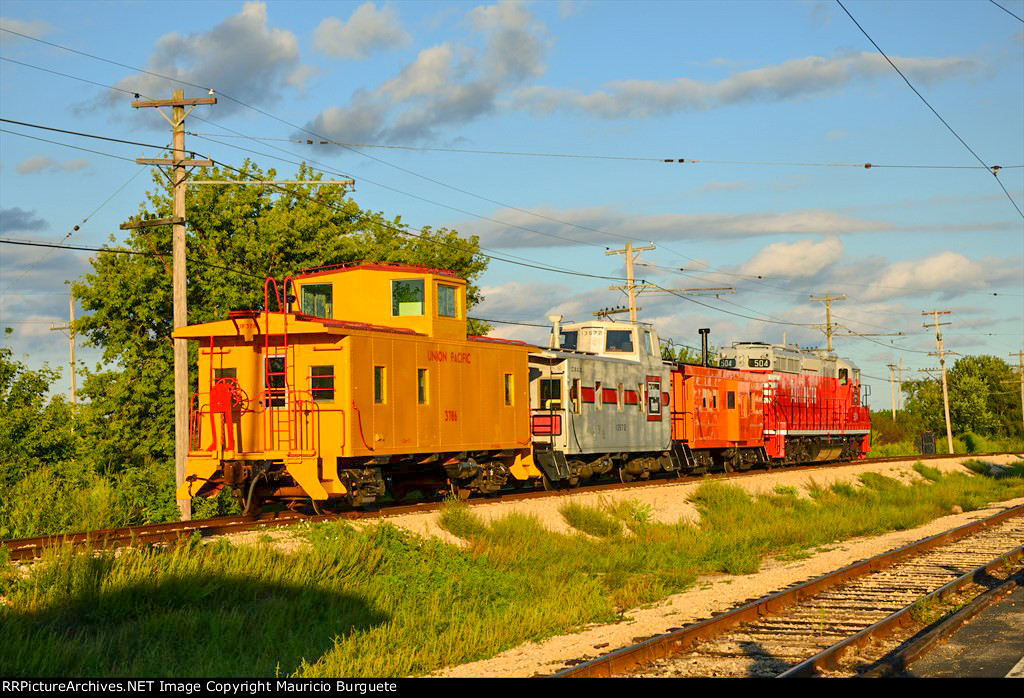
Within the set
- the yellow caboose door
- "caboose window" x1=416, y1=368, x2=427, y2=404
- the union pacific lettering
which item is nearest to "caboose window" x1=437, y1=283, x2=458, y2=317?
the union pacific lettering

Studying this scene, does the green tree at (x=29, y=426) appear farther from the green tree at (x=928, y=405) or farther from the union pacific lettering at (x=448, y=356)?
the green tree at (x=928, y=405)

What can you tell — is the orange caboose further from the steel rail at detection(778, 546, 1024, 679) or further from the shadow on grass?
the shadow on grass

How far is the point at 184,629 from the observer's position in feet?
36.6

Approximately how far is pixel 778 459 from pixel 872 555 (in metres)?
20.2

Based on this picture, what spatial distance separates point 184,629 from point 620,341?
1940 cm

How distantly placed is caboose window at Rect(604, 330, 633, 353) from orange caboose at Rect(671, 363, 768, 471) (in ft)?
8.93

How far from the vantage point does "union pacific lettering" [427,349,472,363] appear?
65.7 ft

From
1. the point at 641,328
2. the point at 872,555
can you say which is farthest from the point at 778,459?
the point at 872,555

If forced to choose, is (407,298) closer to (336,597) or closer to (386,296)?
(386,296)

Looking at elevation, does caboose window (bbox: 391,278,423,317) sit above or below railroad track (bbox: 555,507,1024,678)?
above

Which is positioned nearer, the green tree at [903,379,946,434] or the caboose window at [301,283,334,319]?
the caboose window at [301,283,334,319]
